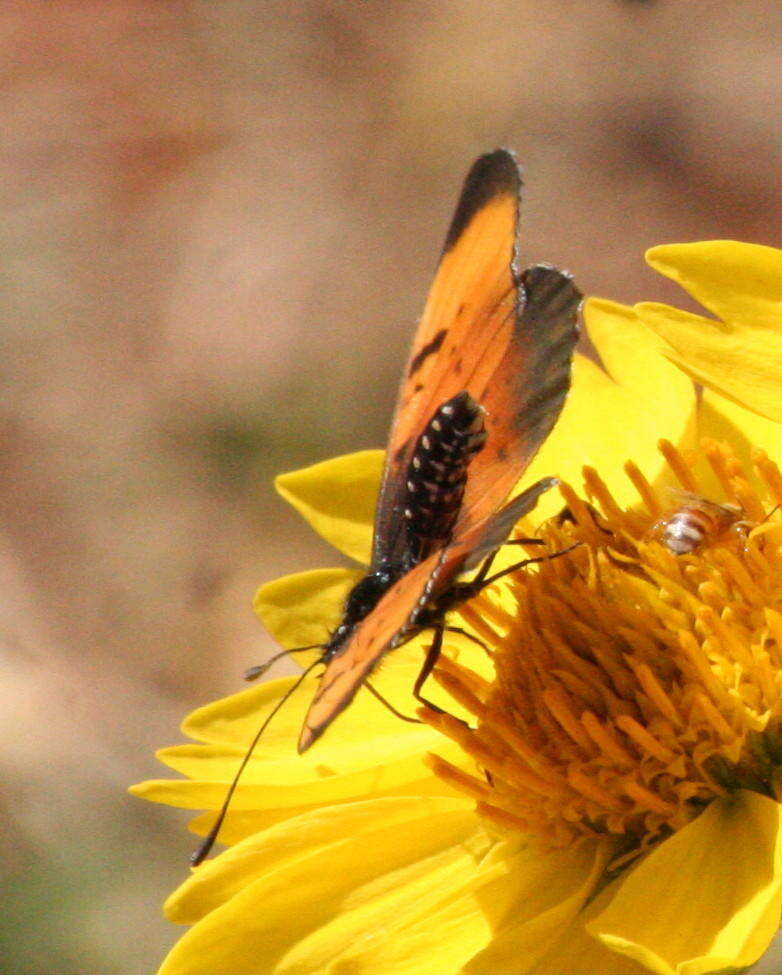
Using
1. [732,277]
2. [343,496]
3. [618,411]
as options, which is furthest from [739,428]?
[343,496]

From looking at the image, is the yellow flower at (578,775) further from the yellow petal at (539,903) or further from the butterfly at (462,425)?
the butterfly at (462,425)

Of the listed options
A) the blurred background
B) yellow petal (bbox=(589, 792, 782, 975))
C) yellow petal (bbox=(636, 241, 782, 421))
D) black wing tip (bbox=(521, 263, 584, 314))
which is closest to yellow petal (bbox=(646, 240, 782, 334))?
yellow petal (bbox=(636, 241, 782, 421))

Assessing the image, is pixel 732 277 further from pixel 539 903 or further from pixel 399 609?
pixel 539 903

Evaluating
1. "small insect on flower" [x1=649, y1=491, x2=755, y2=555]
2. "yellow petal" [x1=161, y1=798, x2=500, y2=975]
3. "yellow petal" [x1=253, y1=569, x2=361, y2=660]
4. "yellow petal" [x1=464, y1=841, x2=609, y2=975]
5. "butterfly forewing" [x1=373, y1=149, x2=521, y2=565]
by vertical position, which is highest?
"butterfly forewing" [x1=373, y1=149, x2=521, y2=565]

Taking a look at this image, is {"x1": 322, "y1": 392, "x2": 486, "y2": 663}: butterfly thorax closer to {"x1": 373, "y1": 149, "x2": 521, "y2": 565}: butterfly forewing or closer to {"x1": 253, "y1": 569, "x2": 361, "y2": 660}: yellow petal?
{"x1": 373, "y1": 149, "x2": 521, "y2": 565}: butterfly forewing

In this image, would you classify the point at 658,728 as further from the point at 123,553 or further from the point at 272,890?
the point at 123,553

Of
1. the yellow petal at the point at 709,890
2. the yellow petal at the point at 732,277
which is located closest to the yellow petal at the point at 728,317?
the yellow petal at the point at 732,277
